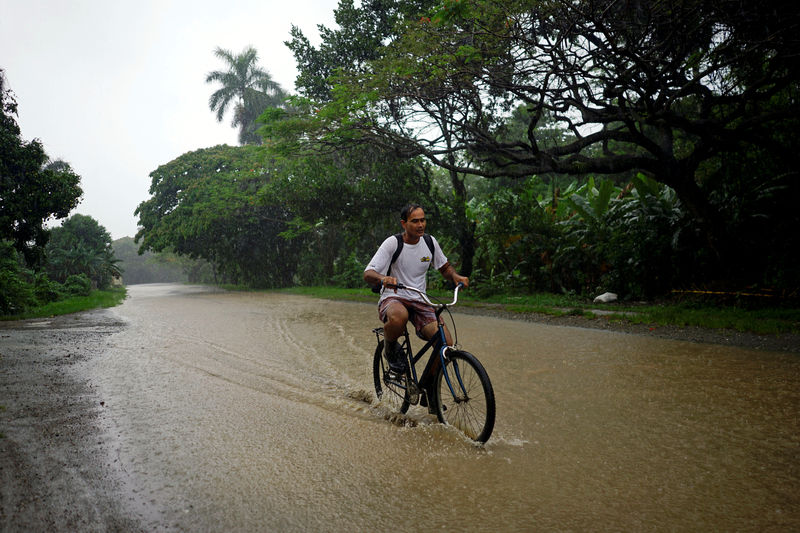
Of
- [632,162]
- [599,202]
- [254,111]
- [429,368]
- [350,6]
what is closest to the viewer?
[429,368]

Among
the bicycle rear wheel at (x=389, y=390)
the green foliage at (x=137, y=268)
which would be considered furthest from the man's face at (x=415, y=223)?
the green foliage at (x=137, y=268)

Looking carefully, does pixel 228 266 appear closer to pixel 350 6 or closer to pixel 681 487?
pixel 350 6

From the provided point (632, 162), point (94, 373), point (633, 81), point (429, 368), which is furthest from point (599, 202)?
point (94, 373)

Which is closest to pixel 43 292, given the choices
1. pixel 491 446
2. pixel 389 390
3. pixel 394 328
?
pixel 389 390

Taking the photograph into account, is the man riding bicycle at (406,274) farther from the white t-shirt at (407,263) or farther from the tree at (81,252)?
the tree at (81,252)

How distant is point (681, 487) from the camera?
3.04 metres

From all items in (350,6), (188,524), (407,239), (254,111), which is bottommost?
(188,524)

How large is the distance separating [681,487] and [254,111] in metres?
41.0

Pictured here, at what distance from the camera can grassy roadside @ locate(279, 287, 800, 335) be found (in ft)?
25.7

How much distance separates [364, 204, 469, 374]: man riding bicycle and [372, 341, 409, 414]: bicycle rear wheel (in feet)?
0.76

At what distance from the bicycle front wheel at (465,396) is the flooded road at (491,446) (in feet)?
0.41

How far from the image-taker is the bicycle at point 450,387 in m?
3.73

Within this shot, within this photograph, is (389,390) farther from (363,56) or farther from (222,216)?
(222,216)

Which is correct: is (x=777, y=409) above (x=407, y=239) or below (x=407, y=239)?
below
